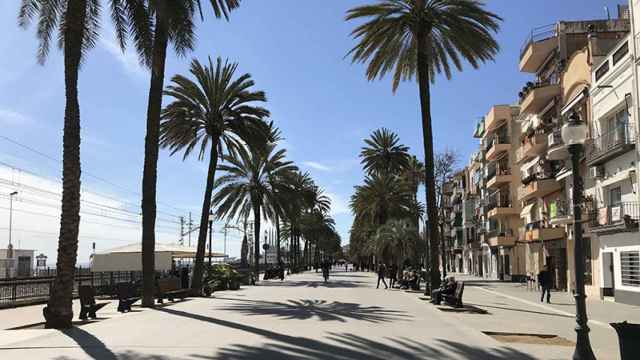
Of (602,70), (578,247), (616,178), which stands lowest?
(578,247)

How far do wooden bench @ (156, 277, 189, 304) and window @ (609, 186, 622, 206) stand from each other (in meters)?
19.6

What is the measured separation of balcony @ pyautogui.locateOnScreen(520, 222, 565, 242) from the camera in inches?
1572

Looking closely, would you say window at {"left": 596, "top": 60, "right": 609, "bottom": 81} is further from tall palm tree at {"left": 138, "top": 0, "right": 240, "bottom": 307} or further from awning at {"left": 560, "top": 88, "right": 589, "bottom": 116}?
tall palm tree at {"left": 138, "top": 0, "right": 240, "bottom": 307}

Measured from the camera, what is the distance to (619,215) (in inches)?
1106

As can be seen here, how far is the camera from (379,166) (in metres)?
63.8

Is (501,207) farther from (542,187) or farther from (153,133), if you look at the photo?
(153,133)

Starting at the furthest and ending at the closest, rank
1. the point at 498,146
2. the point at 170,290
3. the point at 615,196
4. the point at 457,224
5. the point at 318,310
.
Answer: the point at 457,224 < the point at 498,146 < the point at 615,196 < the point at 170,290 < the point at 318,310

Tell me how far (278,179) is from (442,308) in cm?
3077

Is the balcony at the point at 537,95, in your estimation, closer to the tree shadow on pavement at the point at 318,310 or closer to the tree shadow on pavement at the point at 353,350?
the tree shadow on pavement at the point at 318,310

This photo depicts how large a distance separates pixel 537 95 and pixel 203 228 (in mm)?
22996

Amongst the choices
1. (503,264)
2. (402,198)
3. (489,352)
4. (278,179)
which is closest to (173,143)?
(278,179)

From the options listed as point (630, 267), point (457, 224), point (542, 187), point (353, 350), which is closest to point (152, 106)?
point (353, 350)

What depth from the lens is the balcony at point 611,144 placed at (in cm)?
2712

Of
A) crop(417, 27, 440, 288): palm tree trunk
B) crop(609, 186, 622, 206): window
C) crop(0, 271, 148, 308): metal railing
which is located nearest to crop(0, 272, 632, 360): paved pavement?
crop(0, 271, 148, 308): metal railing
